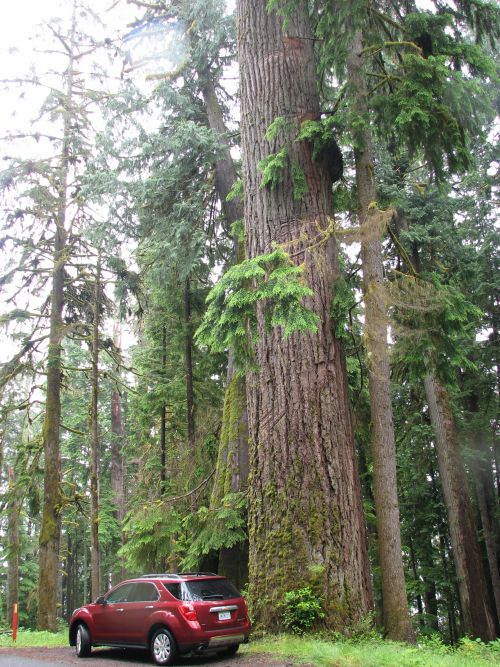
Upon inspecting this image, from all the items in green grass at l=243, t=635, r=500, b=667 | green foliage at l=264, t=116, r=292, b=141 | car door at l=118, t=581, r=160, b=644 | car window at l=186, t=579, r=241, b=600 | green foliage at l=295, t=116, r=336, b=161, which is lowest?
green grass at l=243, t=635, r=500, b=667

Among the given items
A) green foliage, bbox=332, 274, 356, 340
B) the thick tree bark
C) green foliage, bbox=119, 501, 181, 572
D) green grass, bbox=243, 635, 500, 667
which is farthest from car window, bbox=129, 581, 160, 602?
the thick tree bark

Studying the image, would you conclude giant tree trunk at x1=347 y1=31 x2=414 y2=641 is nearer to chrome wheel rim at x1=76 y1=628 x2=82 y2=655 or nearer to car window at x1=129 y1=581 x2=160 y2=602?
car window at x1=129 y1=581 x2=160 y2=602

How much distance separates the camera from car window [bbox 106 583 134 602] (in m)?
8.47

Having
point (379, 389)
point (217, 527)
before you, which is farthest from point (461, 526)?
point (379, 389)

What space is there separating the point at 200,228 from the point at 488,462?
1274 centimetres

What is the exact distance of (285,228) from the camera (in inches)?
335

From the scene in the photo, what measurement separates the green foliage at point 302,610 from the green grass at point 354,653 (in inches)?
5.6

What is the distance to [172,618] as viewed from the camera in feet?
23.6

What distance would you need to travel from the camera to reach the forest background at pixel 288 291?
7.63m

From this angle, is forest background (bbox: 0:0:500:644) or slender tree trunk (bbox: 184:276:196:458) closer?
forest background (bbox: 0:0:500:644)

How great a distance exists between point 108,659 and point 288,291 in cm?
566

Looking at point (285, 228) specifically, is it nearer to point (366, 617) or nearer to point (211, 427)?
point (366, 617)

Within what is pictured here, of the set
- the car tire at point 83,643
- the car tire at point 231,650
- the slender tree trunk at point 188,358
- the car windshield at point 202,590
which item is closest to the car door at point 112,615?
the car tire at point 83,643

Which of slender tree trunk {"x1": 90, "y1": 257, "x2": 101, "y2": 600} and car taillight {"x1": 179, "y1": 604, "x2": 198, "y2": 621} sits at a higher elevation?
slender tree trunk {"x1": 90, "y1": 257, "x2": 101, "y2": 600}
